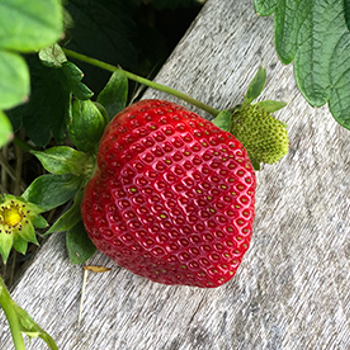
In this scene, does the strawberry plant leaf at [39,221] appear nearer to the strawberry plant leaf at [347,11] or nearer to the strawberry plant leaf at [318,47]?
the strawberry plant leaf at [318,47]

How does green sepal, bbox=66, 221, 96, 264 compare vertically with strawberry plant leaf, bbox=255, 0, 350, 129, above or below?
below

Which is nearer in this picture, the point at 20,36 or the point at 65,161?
the point at 20,36

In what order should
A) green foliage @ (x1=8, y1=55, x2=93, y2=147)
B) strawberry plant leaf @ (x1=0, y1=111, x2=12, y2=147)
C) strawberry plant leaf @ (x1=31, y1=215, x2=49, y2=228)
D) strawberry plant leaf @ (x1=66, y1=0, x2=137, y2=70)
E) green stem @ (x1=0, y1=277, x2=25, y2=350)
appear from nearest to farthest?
strawberry plant leaf @ (x1=0, y1=111, x2=12, y2=147) < green stem @ (x1=0, y1=277, x2=25, y2=350) < strawberry plant leaf @ (x1=31, y1=215, x2=49, y2=228) < green foliage @ (x1=8, y1=55, x2=93, y2=147) < strawberry plant leaf @ (x1=66, y1=0, x2=137, y2=70)

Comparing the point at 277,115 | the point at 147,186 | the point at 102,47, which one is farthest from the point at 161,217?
the point at 102,47

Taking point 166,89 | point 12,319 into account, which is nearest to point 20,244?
point 12,319

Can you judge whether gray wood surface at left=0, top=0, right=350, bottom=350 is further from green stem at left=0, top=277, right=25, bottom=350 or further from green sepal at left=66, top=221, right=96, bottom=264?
green stem at left=0, top=277, right=25, bottom=350

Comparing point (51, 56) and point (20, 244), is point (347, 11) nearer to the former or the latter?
point (51, 56)

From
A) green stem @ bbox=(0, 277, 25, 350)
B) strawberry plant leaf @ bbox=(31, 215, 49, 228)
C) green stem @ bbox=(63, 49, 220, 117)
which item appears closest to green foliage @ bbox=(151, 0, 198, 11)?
green stem @ bbox=(63, 49, 220, 117)
